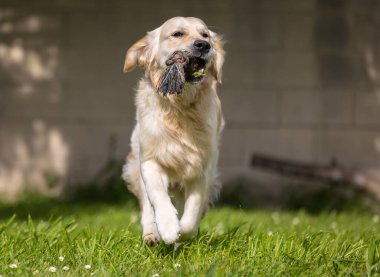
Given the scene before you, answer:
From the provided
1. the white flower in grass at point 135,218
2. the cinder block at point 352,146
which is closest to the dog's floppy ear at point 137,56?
the white flower in grass at point 135,218

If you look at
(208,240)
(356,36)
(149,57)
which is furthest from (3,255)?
(356,36)

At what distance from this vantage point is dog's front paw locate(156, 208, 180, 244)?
3.83 metres

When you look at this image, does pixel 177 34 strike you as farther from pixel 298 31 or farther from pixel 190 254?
pixel 298 31

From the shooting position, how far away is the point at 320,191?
8484mm

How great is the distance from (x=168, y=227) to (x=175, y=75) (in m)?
0.88

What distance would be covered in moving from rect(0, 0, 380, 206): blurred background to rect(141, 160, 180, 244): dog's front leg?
4.29 meters

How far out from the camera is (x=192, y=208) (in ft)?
14.1

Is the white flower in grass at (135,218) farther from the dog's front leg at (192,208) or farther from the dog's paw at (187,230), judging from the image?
the dog's paw at (187,230)

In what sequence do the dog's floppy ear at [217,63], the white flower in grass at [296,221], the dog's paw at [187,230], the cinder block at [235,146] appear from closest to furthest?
1. the dog's paw at [187,230]
2. the dog's floppy ear at [217,63]
3. the white flower in grass at [296,221]
4. the cinder block at [235,146]

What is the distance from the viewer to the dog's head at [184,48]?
4.29 m

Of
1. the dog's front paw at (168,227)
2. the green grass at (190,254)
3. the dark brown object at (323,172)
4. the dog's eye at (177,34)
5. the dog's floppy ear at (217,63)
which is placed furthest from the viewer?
the dark brown object at (323,172)

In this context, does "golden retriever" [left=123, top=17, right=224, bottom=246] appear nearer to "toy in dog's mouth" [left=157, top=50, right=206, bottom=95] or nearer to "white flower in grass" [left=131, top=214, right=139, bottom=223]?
"toy in dog's mouth" [left=157, top=50, right=206, bottom=95]

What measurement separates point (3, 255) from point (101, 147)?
510cm

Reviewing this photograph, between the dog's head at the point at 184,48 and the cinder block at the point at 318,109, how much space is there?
159 inches
